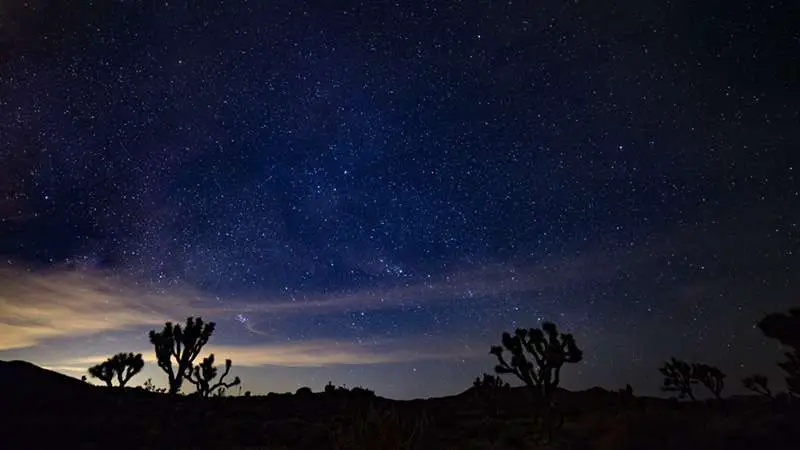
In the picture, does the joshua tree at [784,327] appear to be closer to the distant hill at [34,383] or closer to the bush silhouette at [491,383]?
the bush silhouette at [491,383]

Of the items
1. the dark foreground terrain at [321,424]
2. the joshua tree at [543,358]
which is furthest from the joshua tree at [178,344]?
the joshua tree at [543,358]

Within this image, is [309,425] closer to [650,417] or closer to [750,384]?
[650,417]

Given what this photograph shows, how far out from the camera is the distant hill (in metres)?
36.9

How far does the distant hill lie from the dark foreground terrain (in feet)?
0.24

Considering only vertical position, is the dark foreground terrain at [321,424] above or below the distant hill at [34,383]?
below

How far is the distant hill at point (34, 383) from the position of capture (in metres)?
36.9

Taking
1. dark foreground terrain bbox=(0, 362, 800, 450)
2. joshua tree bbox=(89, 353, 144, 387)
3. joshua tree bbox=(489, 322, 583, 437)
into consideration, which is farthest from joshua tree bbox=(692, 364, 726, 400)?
joshua tree bbox=(89, 353, 144, 387)

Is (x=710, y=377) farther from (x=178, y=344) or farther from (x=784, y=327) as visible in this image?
(x=178, y=344)

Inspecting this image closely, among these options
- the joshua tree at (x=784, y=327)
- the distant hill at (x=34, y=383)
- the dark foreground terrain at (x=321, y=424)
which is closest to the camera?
the dark foreground terrain at (x=321, y=424)

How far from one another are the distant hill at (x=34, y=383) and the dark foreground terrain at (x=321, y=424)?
7 cm

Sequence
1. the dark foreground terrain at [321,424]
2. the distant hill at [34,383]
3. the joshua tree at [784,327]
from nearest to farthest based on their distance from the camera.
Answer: the dark foreground terrain at [321,424], the joshua tree at [784,327], the distant hill at [34,383]

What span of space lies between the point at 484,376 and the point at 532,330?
1782cm

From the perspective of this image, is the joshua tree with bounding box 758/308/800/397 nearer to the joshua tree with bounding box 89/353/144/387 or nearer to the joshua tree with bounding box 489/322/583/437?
the joshua tree with bounding box 489/322/583/437

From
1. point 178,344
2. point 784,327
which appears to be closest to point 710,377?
point 784,327
